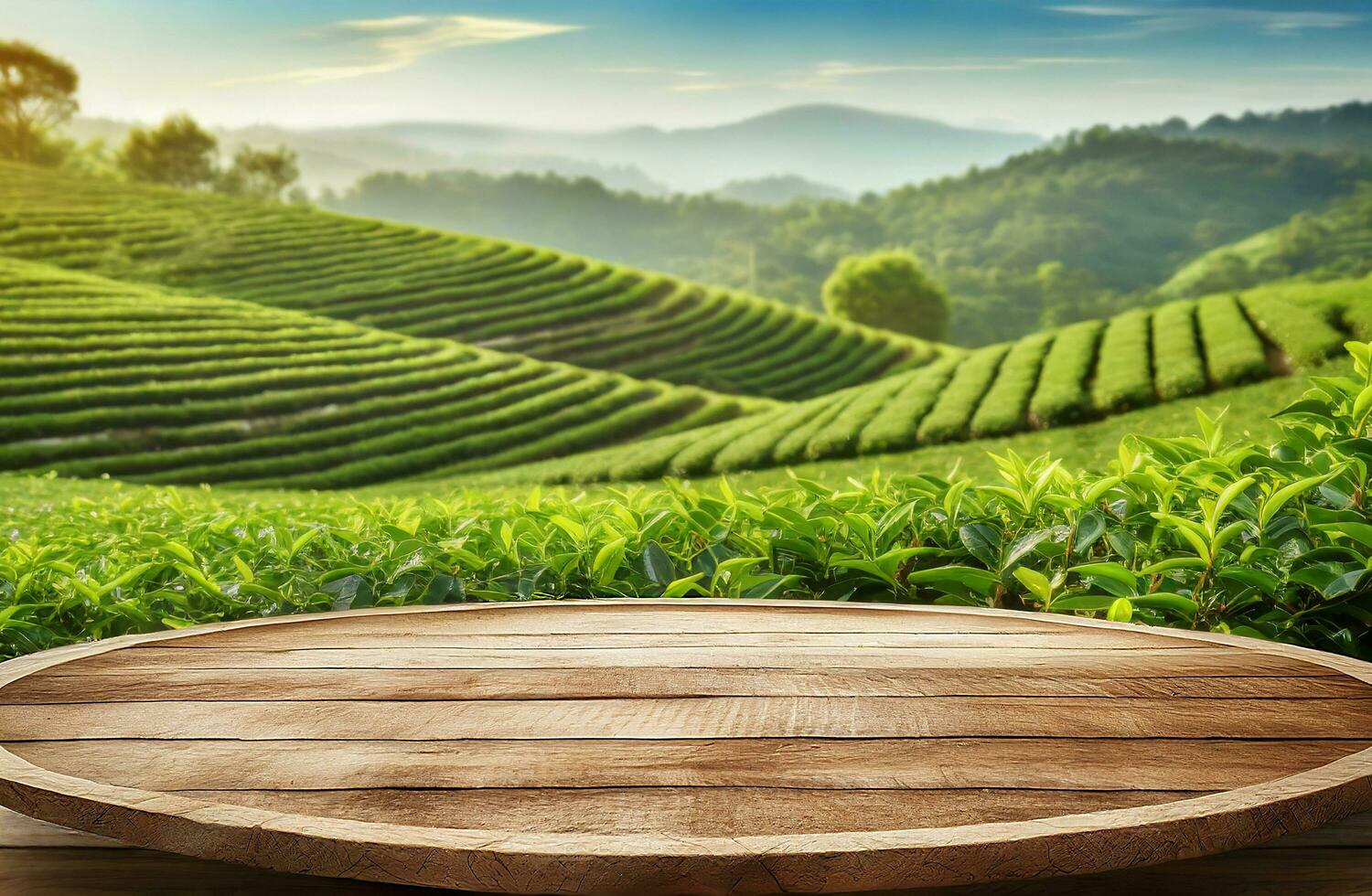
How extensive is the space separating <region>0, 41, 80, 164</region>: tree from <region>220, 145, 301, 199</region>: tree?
4.48 m

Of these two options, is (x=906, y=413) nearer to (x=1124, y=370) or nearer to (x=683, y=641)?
(x=1124, y=370)

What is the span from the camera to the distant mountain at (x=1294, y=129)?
27.8m

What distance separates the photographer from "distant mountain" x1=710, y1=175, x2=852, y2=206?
36844 millimetres

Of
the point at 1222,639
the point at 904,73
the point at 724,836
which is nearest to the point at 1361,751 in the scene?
the point at 1222,639

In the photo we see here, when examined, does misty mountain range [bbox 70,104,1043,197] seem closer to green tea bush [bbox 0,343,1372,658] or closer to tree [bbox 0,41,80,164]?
tree [bbox 0,41,80,164]

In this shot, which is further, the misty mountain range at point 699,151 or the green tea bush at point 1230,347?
the misty mountain range at point 699,151

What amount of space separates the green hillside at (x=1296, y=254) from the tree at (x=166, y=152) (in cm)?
2964

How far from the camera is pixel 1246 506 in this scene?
1.40m

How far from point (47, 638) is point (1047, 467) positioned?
1.67 meters

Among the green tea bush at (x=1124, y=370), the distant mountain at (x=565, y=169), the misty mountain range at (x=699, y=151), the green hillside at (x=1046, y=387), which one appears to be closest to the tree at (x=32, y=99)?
the misty mountain range at (x=699, y=151)

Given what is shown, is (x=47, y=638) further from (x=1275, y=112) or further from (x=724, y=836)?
(x=1275, y=112)

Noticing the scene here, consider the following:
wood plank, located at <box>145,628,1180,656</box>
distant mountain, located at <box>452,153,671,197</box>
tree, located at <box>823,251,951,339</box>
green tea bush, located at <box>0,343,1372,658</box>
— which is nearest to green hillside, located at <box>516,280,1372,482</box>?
green tea bush, located at <box>0,343,1372,658</box>

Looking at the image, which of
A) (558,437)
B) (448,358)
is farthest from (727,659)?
(448,358)

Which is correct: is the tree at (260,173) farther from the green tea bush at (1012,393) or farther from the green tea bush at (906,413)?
the green tea bush at (1012,393)
